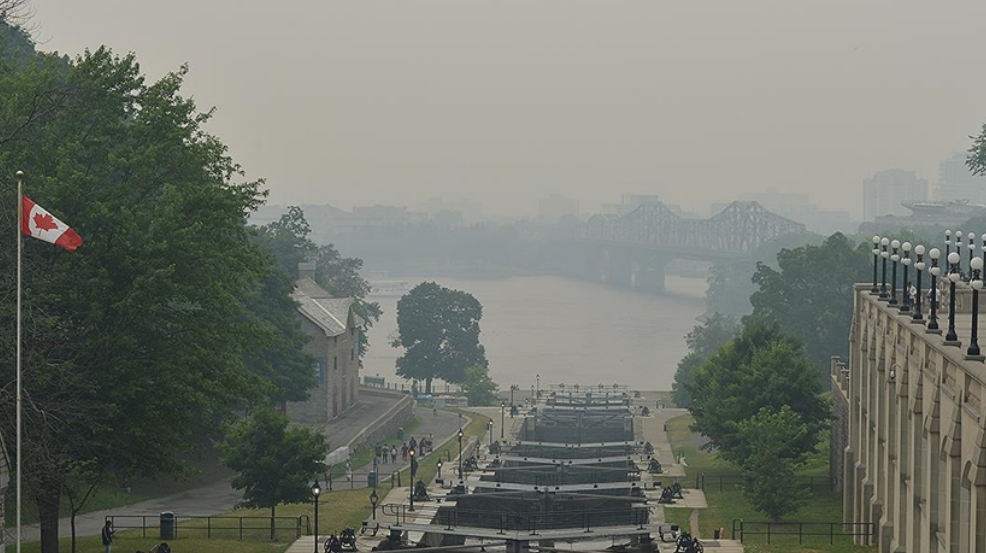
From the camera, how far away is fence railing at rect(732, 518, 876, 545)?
44.6 meters

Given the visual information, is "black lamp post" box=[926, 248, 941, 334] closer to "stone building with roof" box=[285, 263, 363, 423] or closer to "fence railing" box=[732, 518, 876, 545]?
"fence railing" box=[732, 518, 876, 545]

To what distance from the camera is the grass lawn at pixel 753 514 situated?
4538cm

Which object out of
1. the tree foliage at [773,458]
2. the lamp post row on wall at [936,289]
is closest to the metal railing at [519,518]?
the tree foliage at [773,458]

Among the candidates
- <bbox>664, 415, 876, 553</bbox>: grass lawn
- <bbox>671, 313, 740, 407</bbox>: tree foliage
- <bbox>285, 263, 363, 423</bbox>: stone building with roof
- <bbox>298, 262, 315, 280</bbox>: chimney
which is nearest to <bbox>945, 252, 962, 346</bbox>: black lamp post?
<bbox>664, 415, 876, 553</bbox>: grass lawn

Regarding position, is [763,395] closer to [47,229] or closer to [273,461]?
[273,461]

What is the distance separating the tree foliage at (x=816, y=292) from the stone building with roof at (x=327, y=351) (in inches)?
941

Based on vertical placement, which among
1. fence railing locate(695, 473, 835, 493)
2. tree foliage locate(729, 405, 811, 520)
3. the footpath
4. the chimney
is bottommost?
the footpath

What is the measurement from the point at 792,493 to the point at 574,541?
1241 cm

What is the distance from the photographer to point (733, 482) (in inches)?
2557

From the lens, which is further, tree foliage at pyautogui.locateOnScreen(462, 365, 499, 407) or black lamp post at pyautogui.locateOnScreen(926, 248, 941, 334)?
tree foliage at pyautogui.locateOnScreen(462, 365, 499, 407)

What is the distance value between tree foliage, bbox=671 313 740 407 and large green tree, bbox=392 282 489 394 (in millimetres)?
15057

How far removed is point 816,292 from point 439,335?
32488 mm

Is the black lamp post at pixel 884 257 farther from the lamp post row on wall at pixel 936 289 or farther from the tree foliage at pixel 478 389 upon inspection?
the tree foliage at pixel 478 389

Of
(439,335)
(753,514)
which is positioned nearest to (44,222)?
(753,514)
